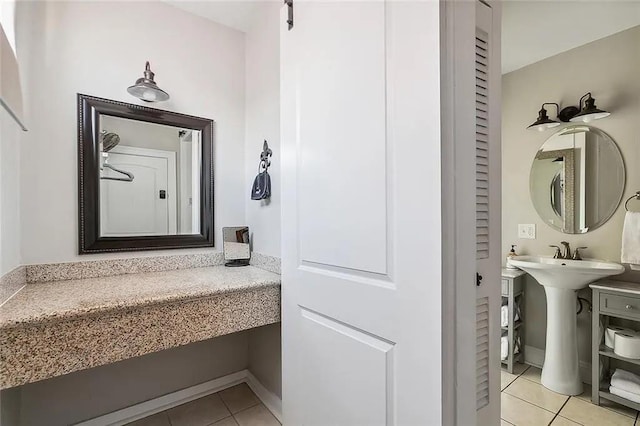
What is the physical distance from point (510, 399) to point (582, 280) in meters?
0.92

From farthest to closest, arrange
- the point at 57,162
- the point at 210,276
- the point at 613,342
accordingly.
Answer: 1. the point at 613,342
2. the point at 210,276
3. the point at 57,162

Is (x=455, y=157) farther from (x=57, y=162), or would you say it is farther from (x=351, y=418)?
(x=57, y=162)

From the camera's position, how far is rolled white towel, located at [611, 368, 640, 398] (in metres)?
1.75

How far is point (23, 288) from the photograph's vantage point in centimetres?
136

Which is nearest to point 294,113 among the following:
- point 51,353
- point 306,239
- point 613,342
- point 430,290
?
point 306,239

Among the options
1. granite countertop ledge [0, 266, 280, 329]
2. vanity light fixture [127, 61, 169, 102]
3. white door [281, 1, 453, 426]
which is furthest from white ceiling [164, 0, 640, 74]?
granite countertop ledge [0, 266, 280, 329]

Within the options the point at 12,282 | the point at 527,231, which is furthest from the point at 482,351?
the point at 527,231

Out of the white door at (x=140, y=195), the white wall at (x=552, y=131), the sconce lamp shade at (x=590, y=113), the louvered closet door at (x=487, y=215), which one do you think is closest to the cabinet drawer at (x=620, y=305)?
the white wall at (x=552, y=131)

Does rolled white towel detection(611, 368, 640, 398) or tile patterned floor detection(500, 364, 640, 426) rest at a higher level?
rolled white towel detection(611, 368, 640, 398)

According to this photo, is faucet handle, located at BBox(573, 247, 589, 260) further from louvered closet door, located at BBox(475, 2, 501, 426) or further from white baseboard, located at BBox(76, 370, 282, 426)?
white baseboard, located at BBox(76, 370, 282, 426)

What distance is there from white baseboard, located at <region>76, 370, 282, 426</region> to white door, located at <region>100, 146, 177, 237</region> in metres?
1.00

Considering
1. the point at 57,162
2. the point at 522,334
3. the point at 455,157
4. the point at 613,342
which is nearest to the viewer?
the point at 455,157

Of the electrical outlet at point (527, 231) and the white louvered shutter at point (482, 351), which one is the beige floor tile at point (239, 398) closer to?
the white louvered shutter at point (482, 351)

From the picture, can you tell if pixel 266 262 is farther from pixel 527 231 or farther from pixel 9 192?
pixel 527 231
